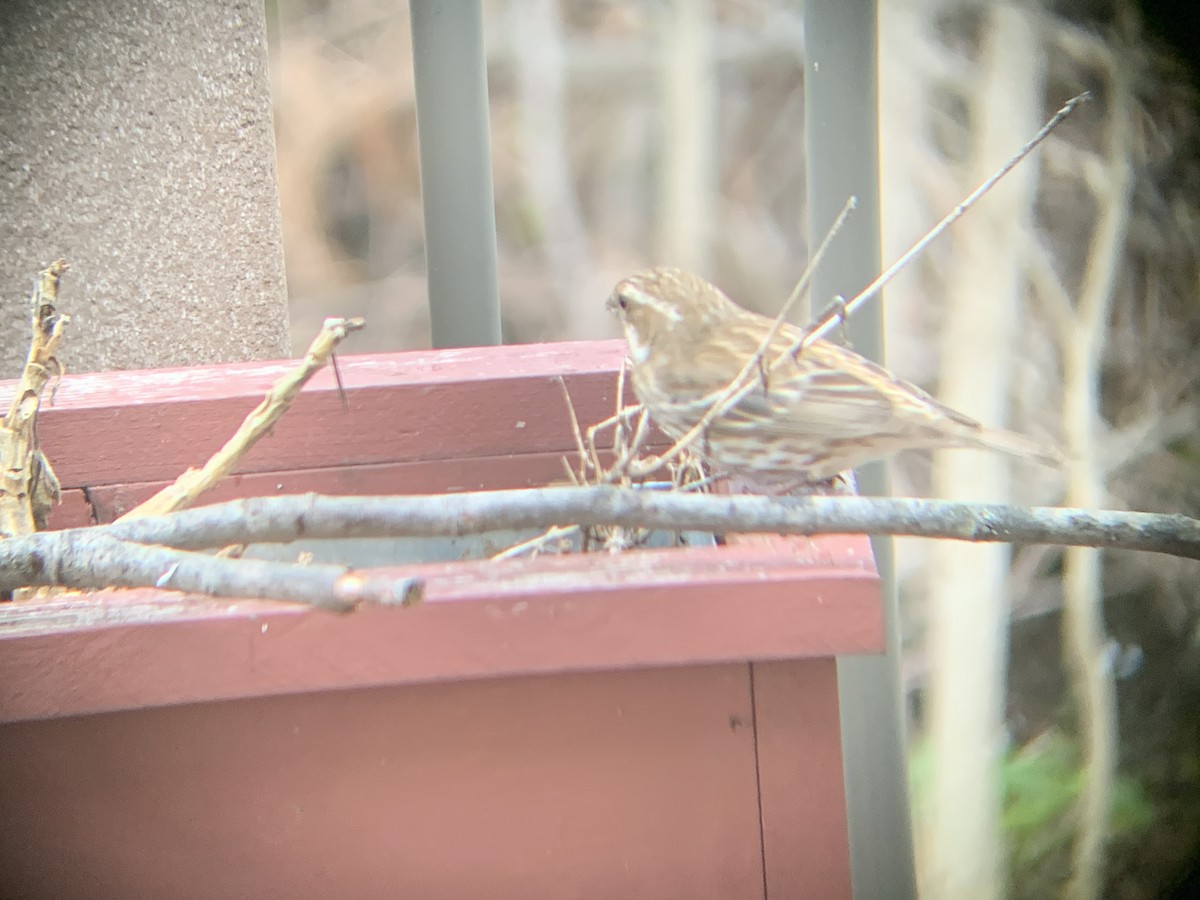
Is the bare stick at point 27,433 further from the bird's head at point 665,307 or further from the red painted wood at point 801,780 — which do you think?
the bird's head at point 665,307

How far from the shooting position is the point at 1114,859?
4336mm

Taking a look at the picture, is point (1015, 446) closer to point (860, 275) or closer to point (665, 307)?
point (860, 275)

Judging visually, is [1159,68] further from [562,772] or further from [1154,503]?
[562,772]

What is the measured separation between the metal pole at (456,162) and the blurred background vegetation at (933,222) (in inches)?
94.2

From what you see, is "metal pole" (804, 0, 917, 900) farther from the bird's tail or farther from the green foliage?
the green foliage

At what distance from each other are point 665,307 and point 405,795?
130 centimetres

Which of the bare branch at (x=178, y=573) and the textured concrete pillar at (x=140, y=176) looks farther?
the textured concrete pillar at (x=140, y=176)

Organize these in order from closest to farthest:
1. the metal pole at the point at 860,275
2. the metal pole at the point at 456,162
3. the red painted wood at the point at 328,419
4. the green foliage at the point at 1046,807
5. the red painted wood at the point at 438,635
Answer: the red painted wood at the point at 438,635 → the red painted wood at the point at 328,419 → the metal pole at the point at 860,275 → the metal pole at the point at 456,162 → the green foliage at the point at 1046,807

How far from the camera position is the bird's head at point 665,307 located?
2.35m

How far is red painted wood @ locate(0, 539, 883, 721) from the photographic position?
117cm

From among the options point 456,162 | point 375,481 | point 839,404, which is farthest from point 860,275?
point 375,481

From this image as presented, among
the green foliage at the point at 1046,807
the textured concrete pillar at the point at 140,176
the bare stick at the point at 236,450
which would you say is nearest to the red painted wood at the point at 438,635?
the bare stick at the point at 236,450

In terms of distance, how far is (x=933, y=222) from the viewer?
15.6 feet

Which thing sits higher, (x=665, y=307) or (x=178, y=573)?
(x=665, y=307)
